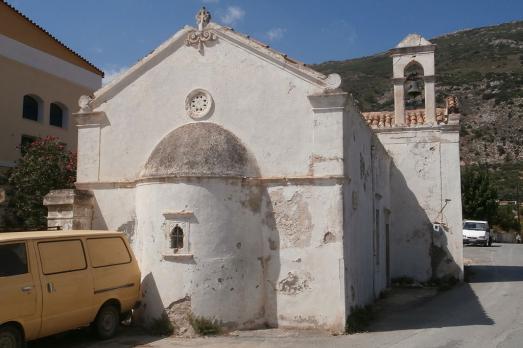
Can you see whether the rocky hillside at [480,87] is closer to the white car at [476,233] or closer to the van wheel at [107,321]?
the white car at [476,233]

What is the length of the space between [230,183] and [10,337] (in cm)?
438

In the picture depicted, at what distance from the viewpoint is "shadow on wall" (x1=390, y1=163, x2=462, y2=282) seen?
16953mm

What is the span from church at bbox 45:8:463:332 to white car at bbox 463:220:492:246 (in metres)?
24.8

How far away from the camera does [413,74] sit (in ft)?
57.6

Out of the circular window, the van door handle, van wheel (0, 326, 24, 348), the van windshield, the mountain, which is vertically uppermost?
the mountain

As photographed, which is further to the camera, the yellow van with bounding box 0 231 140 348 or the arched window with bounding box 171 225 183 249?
the arched window with bounding box 171 225 183 249

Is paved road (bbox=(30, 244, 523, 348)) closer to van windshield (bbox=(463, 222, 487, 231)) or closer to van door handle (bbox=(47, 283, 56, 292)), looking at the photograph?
van door handle (bbox=(47, 283, 56, 292))

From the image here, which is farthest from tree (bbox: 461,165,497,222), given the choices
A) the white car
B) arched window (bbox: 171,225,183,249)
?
arched window (bbox: 171,225,183,249)

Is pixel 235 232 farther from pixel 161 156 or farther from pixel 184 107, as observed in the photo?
pixel 184 107

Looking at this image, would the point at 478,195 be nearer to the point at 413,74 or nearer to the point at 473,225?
the point at 473,225

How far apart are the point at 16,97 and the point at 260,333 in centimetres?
1533

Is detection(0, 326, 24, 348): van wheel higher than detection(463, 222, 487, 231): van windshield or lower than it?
lower

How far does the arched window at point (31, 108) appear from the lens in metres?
20.4

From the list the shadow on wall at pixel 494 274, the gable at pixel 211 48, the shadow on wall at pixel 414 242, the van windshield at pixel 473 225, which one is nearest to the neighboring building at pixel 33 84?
the gable at pixel 211 48
